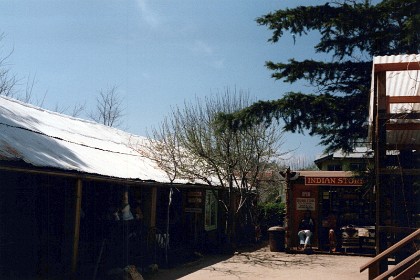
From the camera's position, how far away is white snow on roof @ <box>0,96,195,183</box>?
9096mm

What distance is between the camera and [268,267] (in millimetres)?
13078

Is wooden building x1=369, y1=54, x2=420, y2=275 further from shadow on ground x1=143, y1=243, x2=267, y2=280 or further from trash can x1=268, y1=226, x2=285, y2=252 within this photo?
trash can x1=268, y1=226, x2=285, y2=252

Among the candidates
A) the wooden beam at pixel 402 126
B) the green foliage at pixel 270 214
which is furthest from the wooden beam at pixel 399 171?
the green foliage at pixel 270 214

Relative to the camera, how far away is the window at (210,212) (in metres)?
19.7

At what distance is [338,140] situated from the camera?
14.8m

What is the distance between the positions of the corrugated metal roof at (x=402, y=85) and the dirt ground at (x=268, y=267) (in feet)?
15.6

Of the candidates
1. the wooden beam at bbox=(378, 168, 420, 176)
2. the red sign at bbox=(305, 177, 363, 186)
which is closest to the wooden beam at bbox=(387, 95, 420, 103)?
the wooden beam at bbox=(378, 168, 420, 176)

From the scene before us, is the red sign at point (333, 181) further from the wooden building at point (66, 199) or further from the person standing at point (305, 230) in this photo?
the wooden building at point (66, 199)

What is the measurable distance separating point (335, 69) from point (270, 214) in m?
10.7

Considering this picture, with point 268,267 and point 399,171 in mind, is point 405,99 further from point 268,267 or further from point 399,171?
point 268,267

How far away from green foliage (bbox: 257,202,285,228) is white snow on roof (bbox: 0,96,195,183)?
8200 millimetres

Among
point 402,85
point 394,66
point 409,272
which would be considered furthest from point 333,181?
point 409,272

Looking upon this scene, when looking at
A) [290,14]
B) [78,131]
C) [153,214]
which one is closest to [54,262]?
[153,214]

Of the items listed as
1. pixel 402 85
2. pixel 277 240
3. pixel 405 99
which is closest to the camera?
pixel 405 99
